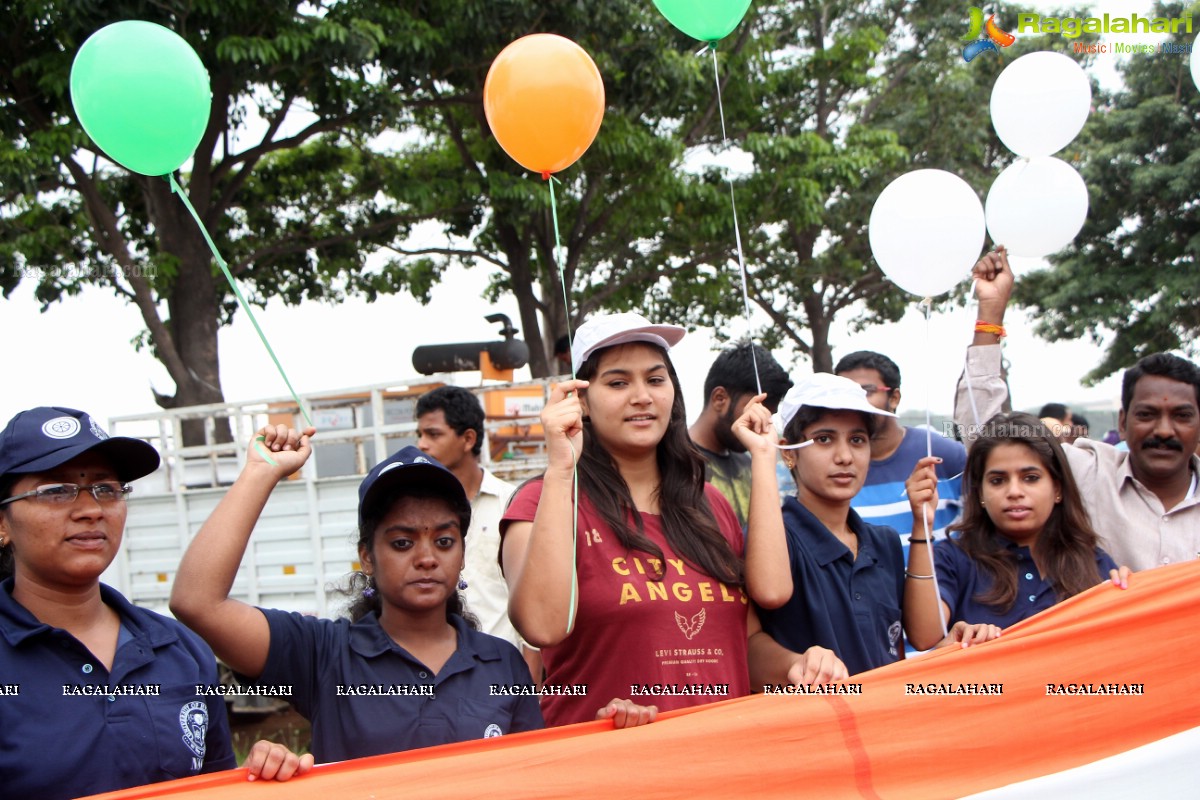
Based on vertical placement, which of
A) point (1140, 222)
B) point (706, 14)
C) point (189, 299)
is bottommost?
point (706, 14)

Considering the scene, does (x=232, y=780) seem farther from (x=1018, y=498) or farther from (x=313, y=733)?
(x=1018, y=498)

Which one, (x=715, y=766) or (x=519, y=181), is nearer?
(x=715, y=766)

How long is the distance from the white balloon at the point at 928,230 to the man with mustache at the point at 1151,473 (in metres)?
0.68

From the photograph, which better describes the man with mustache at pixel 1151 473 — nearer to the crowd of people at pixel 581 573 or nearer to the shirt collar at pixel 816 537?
the crowd of people at pixel 581 573

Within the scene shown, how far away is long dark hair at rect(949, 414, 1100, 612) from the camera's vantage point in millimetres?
3156

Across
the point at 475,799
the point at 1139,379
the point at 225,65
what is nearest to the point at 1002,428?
the point at 1139,379

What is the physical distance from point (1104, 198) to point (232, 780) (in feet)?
61.9

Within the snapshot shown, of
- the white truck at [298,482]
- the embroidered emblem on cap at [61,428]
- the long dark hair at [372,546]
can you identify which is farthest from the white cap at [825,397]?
the white truck at [298,482]

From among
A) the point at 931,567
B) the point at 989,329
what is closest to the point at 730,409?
the point at 989,329

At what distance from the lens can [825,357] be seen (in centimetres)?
1955

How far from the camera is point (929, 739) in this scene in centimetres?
254

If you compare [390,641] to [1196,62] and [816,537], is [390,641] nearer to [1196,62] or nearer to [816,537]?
[816,537]

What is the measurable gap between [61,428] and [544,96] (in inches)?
59.9

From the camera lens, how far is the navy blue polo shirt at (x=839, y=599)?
2893 millimetres
